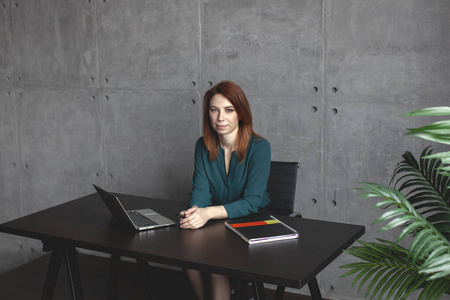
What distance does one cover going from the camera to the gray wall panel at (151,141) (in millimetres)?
4242

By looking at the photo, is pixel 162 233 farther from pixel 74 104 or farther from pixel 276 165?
pixel 74 104

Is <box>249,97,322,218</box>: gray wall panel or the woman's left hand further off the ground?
<box>249,97,322,218</box>: gray wall panel

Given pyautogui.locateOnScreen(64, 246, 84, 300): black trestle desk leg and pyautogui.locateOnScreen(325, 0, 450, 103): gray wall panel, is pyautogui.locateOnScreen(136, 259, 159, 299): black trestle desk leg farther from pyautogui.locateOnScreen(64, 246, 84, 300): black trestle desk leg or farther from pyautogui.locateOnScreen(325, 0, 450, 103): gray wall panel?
pyautogui.locateOnScreen(325, 0, 450, 103): gray wall panel

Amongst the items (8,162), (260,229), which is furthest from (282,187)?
(8,162)

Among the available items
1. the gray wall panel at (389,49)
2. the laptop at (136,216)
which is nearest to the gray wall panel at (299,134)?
the gray wall panel at (389,49)

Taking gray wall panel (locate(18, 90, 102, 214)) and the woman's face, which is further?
gray wall panel (locate(18, 90, 102, 214))

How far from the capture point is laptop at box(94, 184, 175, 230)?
2.50m

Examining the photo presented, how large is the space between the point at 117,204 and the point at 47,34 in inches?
113

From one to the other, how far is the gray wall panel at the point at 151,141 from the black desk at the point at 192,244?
131 centimetres

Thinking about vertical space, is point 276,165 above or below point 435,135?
below

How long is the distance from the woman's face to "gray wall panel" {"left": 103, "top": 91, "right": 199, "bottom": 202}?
4.05 ft

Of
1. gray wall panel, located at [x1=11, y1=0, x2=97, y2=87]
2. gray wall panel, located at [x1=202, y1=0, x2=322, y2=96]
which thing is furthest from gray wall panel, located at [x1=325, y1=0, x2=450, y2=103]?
gray wall panel, located at [x1=11, y1=0, x2=97, y2=87]

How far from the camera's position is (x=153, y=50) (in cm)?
428

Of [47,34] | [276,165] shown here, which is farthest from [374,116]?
[47,34]
